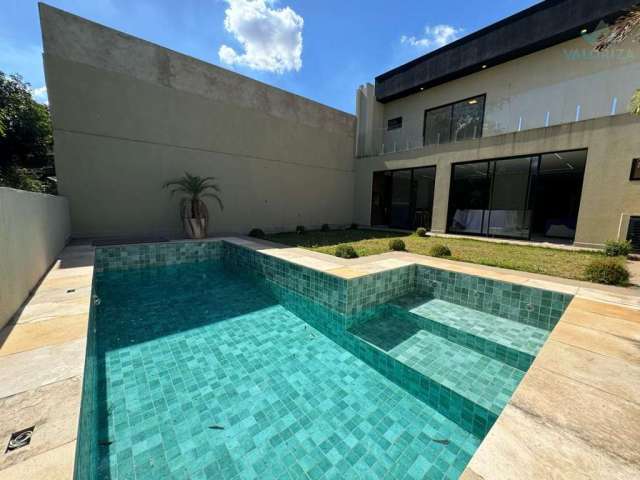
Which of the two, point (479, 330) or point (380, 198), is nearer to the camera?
point (479, 330)

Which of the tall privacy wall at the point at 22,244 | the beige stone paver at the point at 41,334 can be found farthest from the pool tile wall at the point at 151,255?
the beige stone paver at the point at 41,334

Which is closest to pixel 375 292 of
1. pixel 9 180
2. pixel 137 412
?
pixel 137 412

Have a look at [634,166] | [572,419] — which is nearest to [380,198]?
[634,166]

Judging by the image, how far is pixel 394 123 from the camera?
12.4m

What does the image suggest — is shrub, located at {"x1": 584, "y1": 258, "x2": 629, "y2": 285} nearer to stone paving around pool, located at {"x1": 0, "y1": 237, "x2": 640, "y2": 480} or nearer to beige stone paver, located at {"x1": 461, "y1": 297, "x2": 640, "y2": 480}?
stone paving around pool, located at {"x1": 0, "y1": 237, "x2": 640, "y2": 480}

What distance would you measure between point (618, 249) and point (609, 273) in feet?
11.4

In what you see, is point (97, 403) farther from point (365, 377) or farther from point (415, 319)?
point (415, 319)

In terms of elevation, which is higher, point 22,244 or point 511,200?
point 511,200

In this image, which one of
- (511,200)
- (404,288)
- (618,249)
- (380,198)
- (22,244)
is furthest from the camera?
(380,198)

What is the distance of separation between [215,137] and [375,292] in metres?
8.04

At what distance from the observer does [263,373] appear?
8.63ft

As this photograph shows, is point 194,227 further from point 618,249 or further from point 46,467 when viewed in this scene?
point 618,249

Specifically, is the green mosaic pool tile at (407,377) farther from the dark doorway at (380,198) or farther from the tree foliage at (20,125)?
the tree foliage at (20,125)

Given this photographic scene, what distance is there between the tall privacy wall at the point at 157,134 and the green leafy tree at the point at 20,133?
12.0 feet
